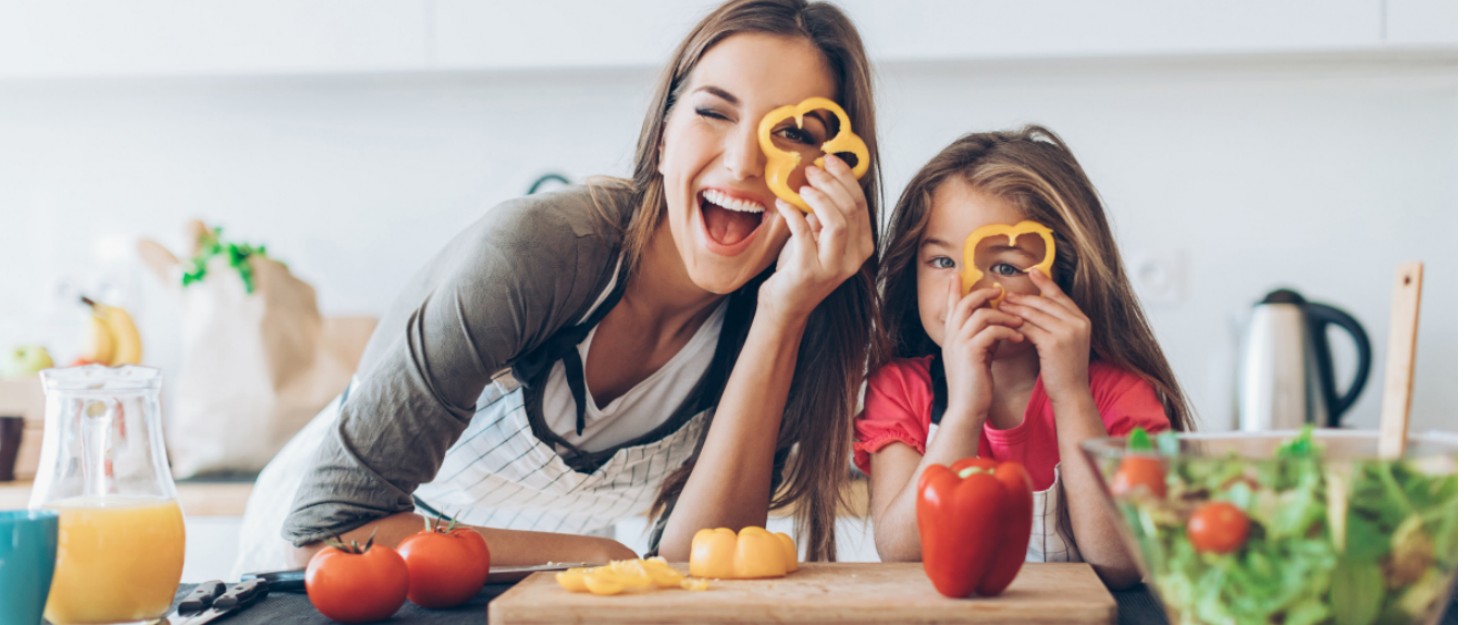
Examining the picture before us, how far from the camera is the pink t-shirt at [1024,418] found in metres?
1.32

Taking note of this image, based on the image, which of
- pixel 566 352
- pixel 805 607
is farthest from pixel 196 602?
pixel 566 352

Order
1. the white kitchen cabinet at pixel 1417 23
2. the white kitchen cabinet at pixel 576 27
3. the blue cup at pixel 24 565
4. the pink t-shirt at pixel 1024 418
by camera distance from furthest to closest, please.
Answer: the white kitchen cabinet at pixel 576 27
the white kitchen cabinet at pixel 1417 23
the pink t-shirt at pixel 1024 418
the blue cup at pixel 24 565

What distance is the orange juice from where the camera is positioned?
32.4 inches

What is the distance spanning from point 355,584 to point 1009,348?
30.1 inches

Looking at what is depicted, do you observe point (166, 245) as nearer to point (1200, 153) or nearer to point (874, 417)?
point (874, 417)

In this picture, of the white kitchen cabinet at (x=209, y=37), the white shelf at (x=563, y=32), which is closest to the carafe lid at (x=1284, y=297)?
the white shelf at (x=563, y=32)

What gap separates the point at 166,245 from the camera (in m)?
2.75

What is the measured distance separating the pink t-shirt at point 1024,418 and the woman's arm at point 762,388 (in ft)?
0.34

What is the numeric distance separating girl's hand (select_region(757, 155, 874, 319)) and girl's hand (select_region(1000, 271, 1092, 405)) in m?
0.18

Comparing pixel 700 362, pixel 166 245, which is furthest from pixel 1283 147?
pixel 166 245

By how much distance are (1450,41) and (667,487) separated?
5.65 ft

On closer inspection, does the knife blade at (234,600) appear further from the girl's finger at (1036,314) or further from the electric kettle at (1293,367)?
the electric kettle at (1293,367)

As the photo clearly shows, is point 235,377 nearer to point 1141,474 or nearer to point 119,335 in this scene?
point 119,335

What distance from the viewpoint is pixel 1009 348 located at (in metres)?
1.33
